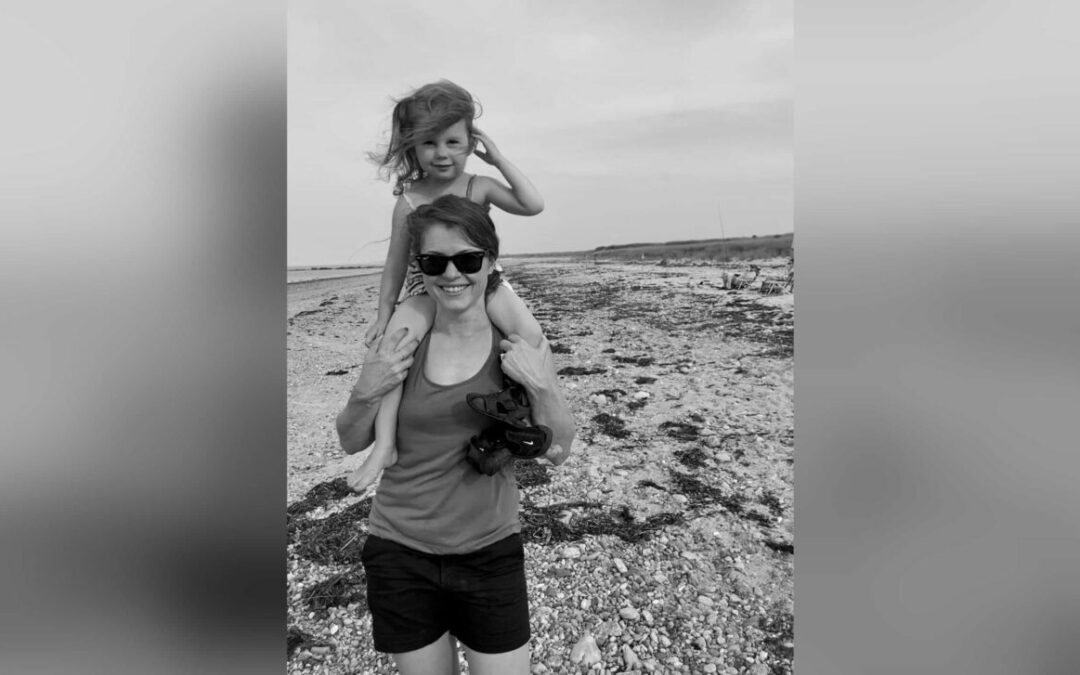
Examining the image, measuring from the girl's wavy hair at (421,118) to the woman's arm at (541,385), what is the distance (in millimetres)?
536

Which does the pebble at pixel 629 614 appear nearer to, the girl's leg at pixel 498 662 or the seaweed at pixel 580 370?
the girl's leg at pixel 498 662

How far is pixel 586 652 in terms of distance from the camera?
2355 mm

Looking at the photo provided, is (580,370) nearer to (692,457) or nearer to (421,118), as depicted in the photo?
(692,457)

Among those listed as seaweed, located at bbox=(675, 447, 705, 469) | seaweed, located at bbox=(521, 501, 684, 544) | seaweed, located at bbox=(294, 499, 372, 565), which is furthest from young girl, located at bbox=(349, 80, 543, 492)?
seaweed, located at bbox=(675, 447, 705, 469)

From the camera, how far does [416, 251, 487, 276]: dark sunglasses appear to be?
4.27ft

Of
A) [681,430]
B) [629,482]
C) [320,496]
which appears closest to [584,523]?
[629,482]

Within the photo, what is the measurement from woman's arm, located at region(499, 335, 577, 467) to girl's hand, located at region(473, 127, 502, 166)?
0.48 metres

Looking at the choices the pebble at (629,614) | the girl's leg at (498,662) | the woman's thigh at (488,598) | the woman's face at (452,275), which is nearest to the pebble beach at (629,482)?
the pebble at (629,614)

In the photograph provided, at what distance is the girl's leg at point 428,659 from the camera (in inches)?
56.2

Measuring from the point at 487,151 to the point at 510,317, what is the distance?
451mm
